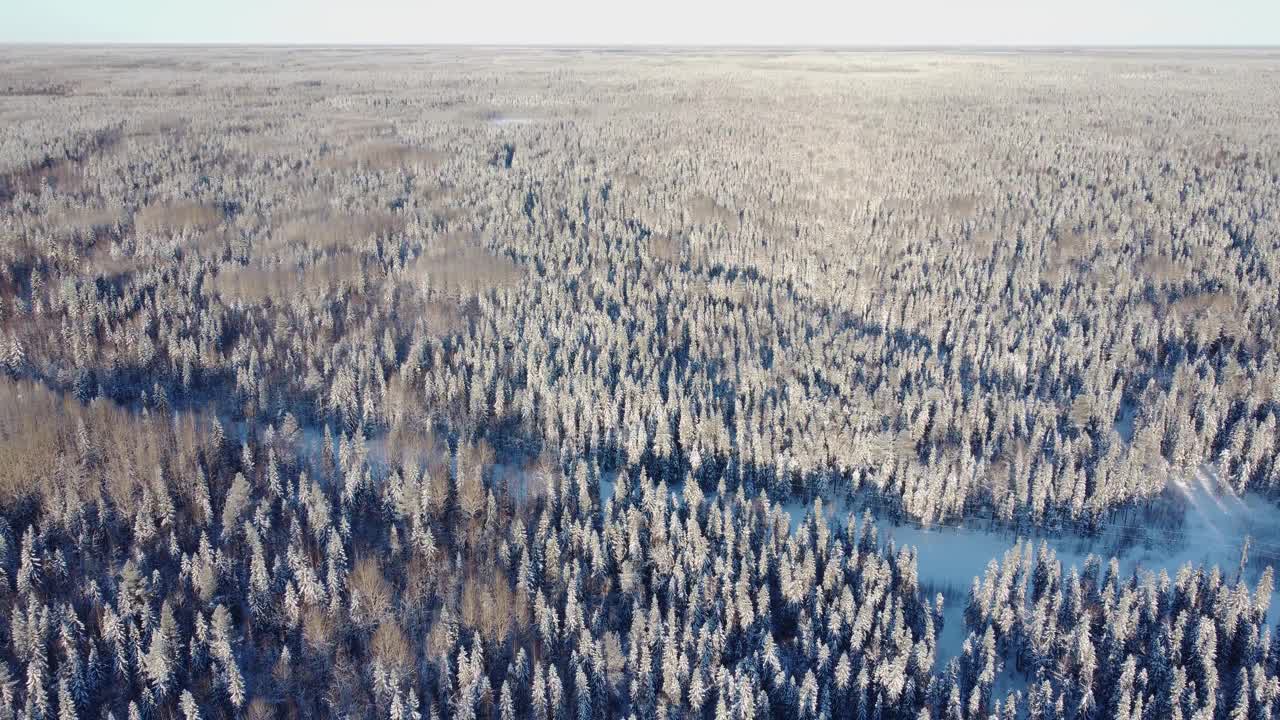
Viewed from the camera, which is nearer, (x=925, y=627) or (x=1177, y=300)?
(x=925, y=627)

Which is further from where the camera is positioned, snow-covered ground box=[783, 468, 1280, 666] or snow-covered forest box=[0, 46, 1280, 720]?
snow-covered ground box=[783, 468, 1280, 666]

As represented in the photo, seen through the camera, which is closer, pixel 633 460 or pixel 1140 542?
pixel 1140 542

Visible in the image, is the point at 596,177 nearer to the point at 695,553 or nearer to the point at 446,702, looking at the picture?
the point at 695,553

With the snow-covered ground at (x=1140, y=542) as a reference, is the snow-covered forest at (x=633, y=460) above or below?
above

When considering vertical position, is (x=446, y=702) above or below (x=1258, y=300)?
below

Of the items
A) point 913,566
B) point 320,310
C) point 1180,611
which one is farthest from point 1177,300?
point 320,310

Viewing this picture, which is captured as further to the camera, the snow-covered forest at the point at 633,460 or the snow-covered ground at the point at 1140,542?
the snow-covered ground at the point at 1140,542

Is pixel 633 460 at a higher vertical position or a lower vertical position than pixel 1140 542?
higher

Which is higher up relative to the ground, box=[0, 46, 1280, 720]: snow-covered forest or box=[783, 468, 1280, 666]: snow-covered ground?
box=[0, 46, 1280, 720]: snow-covered forest
